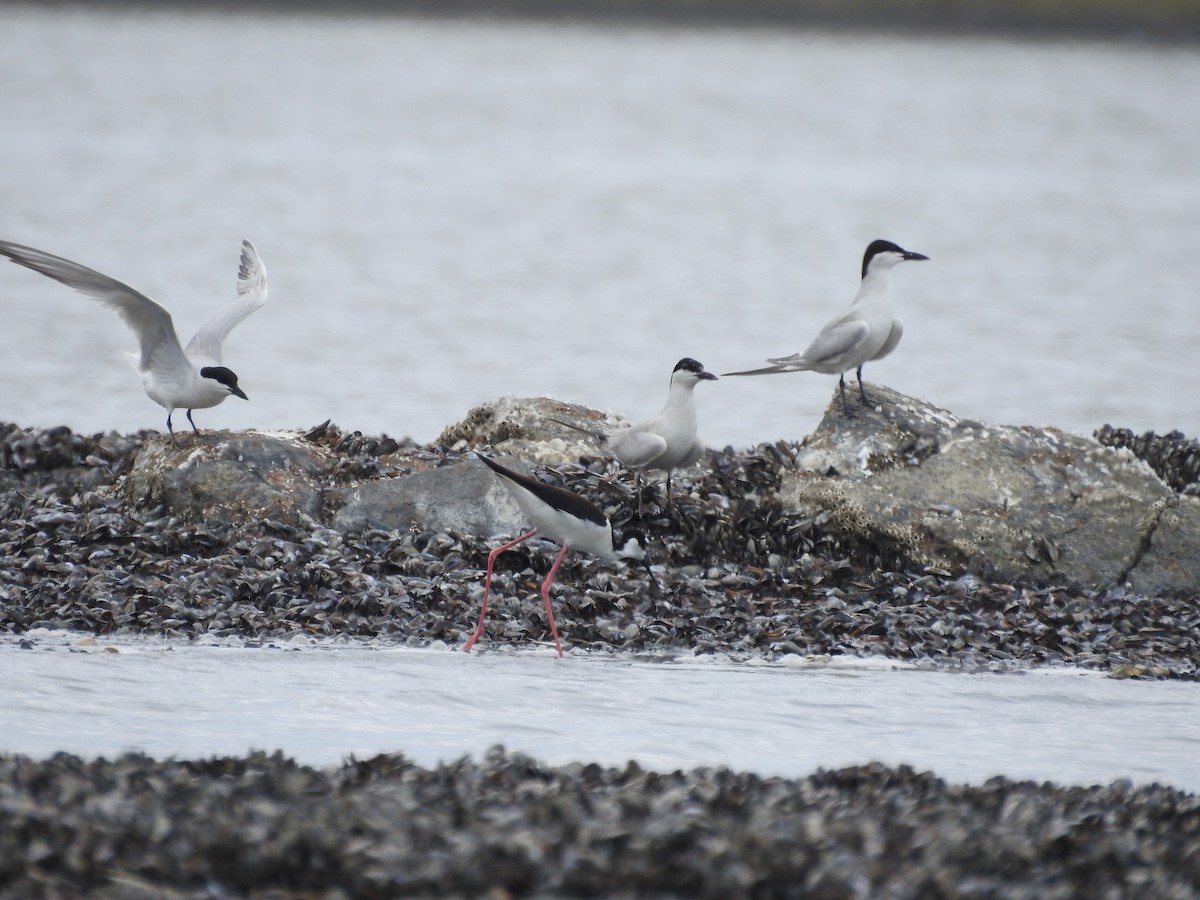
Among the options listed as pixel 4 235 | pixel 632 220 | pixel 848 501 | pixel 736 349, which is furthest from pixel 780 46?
pixel 848 501

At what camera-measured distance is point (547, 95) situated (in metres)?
82.1

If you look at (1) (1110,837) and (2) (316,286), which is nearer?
(1) (1110,837)

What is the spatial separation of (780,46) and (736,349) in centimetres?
8092

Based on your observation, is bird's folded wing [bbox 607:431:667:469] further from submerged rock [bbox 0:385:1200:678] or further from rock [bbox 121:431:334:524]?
rock [bbox 121:431:334:524]

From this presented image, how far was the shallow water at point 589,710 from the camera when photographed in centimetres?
643

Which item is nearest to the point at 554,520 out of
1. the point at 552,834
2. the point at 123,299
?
the point at 123,299

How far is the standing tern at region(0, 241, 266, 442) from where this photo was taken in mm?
10047

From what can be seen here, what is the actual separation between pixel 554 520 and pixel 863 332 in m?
3.11

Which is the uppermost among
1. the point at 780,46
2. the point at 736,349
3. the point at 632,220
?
the point at 780,46

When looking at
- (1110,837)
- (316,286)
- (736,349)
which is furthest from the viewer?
(316,286)

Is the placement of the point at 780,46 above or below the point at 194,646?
above

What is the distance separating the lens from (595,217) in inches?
1845

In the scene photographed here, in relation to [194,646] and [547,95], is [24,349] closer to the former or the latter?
[194,646]

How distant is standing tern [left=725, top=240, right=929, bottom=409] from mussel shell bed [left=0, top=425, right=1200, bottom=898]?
200 centimetres
